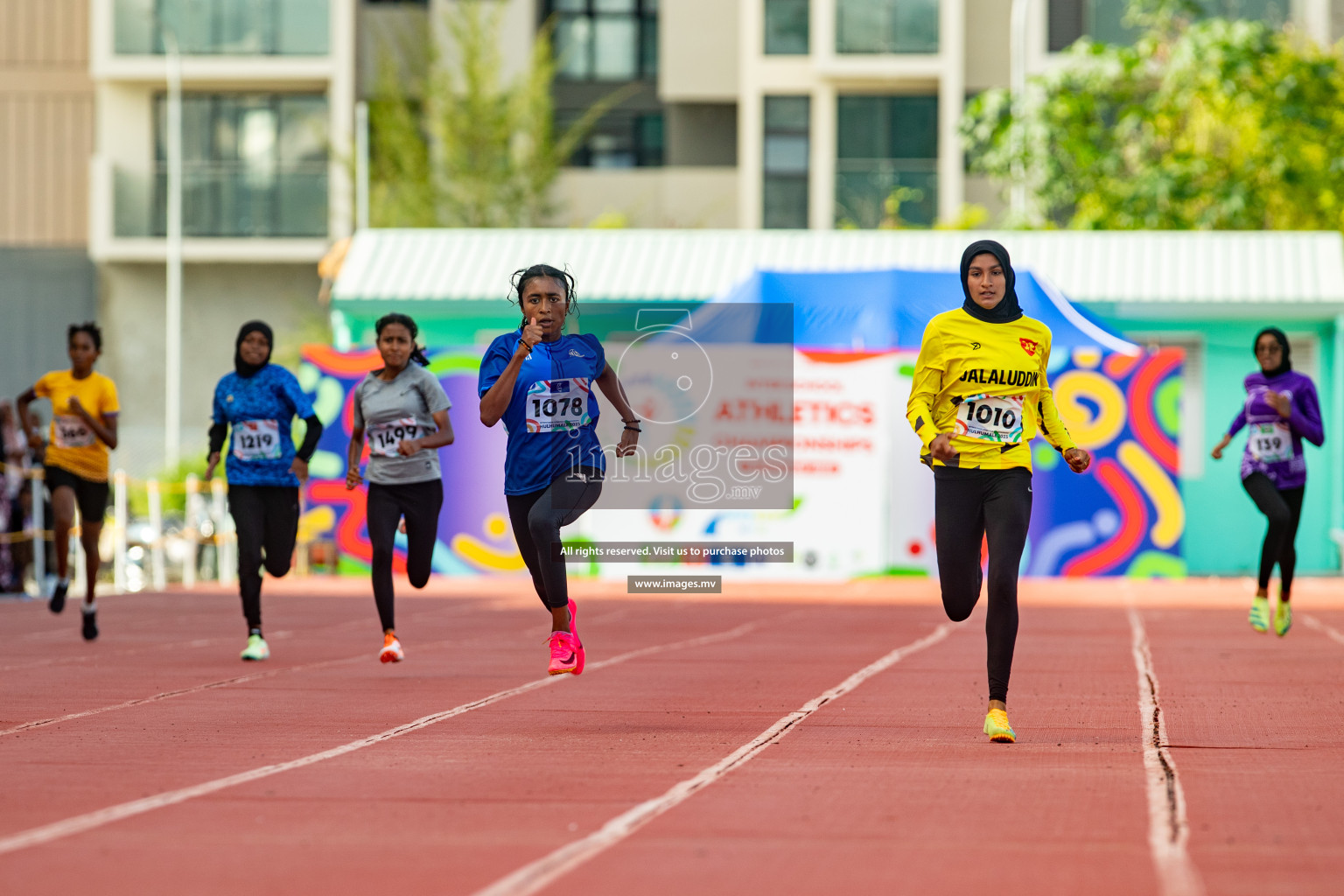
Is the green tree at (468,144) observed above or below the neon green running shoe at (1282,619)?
above

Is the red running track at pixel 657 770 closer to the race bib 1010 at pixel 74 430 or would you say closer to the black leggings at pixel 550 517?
the black leggings at pixel 550 517

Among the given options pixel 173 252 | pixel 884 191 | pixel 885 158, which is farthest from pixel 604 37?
pixel 173 252

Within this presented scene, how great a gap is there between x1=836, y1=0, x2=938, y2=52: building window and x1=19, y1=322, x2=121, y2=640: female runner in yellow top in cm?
2792

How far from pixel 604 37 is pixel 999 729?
120ft

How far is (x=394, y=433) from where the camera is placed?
11344 mm

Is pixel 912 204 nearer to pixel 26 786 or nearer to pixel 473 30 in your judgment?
pixel 473 30

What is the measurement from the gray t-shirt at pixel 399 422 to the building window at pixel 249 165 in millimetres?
29429

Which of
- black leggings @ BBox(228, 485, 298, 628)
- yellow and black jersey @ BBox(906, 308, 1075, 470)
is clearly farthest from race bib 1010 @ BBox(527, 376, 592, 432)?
black leggings @ BBox(228, 485, 298, 628)

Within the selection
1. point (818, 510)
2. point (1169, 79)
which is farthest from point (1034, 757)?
point (1169, 79)

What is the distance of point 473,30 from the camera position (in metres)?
39.8

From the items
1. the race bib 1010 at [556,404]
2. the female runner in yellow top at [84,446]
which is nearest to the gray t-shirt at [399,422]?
the race bib 1010 at [556,404]

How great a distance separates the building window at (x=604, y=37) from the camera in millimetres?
43156

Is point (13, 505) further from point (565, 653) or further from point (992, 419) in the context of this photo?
point (992, 419)

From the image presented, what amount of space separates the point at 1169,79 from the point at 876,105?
1005 cm
